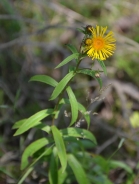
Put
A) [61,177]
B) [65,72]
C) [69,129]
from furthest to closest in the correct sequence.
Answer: [65,72]
[61,177]
[69,129]

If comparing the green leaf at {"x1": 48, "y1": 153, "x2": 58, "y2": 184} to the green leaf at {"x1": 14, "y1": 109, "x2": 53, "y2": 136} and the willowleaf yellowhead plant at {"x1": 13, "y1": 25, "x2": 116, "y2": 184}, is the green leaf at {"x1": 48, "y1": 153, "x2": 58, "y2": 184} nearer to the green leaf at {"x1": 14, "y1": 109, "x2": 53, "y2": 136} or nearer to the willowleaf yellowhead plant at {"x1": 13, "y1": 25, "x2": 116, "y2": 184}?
the willowleaf yellowhead plant at {"x1": 13, "y1": 25, "x2": 116, "y2": 184}

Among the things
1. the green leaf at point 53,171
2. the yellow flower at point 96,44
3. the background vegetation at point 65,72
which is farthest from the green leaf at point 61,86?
the background vegetation at point 65,72

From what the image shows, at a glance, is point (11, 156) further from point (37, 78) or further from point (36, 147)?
point (37, 78)

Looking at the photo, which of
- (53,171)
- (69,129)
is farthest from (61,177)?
(69,129)

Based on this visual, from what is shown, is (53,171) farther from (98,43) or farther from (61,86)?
(98,43)

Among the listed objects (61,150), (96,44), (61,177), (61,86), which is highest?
(96,44)

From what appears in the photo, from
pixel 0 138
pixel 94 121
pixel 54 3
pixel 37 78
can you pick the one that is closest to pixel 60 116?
pixel 94 121

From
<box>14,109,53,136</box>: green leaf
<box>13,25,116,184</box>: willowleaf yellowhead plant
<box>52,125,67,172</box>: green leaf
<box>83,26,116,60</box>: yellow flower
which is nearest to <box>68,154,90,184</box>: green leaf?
<box>13,25,116,184</box>: willowleaf yellowhead plant
